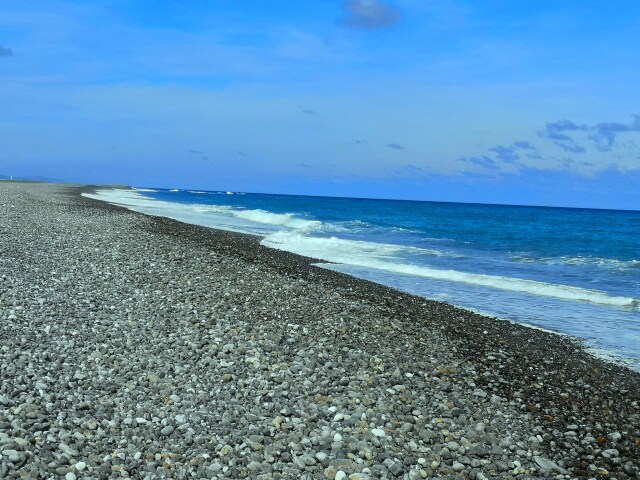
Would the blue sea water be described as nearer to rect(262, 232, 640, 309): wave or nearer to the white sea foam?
rect(262, 232, 640, 309): wave

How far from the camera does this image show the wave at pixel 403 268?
1930 cm

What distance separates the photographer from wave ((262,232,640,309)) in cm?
1930

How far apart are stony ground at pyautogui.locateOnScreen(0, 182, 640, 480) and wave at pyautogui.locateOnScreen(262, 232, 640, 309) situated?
22.4 ft

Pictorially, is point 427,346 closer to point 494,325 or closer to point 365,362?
point 365,362

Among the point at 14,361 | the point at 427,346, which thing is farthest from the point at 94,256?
the point at 427,346

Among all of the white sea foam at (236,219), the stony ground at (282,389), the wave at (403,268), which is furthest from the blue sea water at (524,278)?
the white sea foam at (236,219)

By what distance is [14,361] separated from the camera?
827 centimetres

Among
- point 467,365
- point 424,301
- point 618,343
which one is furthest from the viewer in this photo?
point 424,301

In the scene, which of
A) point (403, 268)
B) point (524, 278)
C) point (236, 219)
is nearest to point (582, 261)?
point (524, 278)

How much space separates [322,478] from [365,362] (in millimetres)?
3380

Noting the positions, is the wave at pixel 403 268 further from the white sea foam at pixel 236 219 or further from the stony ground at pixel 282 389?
the stony ground at pixel 282 389

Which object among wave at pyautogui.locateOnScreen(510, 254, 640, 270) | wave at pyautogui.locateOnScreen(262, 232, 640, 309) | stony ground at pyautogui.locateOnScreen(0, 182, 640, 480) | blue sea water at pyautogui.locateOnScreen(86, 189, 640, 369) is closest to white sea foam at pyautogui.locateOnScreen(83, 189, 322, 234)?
wave at pyautogui.locateOnScreen(262, 232, 640, 309)

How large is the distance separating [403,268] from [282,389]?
16510 mm

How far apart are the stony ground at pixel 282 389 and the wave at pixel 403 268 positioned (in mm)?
6813
